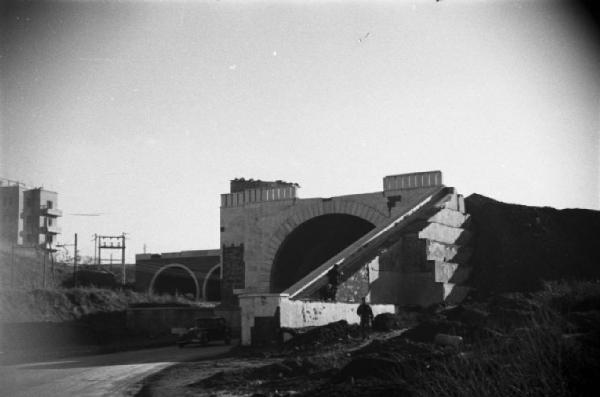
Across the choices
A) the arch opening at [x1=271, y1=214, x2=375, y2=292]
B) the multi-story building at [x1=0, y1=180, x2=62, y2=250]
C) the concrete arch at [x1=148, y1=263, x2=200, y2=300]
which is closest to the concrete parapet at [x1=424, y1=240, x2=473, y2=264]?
the arch opening at [x1=271, y1=214, x2=375, y2=292]

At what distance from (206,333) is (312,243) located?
16.6 meters

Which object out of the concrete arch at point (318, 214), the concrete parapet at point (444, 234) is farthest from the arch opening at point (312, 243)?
the concrete parapet at point (444, 234)

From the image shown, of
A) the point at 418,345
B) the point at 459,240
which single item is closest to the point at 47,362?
the point at 418,345

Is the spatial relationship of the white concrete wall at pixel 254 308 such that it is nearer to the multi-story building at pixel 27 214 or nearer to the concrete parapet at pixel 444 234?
the concrete parapet at pixel 444 234

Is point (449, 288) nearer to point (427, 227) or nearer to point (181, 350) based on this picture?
point (427, 227)

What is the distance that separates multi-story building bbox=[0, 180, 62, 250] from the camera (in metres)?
87.0

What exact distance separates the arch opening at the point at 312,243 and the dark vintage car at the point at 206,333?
12.5 m

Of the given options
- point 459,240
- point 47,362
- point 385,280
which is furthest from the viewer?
point 459,240

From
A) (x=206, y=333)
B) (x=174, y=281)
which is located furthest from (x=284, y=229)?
(x=174, y=281)

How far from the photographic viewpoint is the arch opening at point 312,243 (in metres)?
39.6

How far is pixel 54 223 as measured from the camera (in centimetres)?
9638

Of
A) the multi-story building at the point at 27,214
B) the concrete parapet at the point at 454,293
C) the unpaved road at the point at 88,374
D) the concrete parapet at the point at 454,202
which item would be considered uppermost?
the multi-story building at the point at 27,214

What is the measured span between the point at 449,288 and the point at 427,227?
262 centimetres

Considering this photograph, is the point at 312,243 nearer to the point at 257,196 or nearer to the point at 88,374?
the point at 257,196
